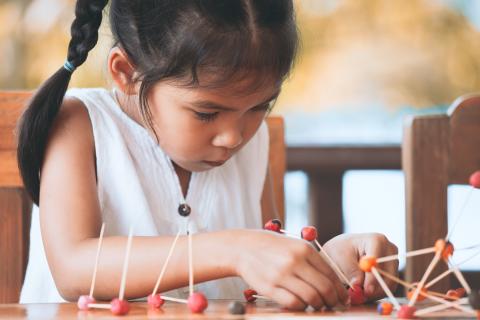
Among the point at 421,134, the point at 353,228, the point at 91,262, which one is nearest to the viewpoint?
the point at 91,262

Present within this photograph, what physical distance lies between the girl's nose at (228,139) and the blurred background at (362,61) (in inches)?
76.9

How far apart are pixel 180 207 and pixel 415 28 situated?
2.04 meters

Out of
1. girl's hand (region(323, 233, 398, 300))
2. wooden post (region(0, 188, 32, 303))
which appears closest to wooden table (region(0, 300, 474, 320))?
girl's hand (region(323, 233, 398, 300))

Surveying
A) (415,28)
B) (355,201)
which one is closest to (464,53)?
(415,28)

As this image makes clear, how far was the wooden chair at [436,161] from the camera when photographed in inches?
52.7

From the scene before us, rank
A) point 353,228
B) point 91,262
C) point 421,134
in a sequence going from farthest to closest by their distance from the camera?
point 353,228 → point 421,134 → point 91,262

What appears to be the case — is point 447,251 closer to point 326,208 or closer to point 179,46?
point 179,46

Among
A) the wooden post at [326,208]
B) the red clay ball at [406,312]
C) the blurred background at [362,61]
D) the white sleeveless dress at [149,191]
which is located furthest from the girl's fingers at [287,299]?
the blurred background at [362,61]

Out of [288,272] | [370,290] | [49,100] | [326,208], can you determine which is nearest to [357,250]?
[370,290]

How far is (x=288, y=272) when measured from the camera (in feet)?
2.96

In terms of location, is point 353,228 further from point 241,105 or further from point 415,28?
point 241,105

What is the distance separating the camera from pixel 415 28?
320 cm

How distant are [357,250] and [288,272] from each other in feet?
0.82

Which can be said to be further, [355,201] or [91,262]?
[355,201]
